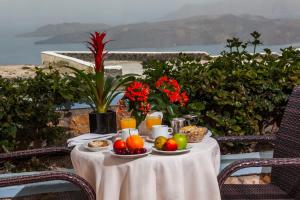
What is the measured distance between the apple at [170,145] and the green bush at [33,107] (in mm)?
1508

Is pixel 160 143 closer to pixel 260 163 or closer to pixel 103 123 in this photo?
pixel 260 163

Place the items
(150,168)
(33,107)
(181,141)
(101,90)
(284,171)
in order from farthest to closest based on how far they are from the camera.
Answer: (33,107) → (101,90) → (284,171) → (181,141) → (150,168)

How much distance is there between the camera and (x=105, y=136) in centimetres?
344

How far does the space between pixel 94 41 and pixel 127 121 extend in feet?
2.18

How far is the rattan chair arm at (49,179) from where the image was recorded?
9.30ft

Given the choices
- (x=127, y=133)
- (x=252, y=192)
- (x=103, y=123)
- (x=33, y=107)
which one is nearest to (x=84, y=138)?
(x=103, y=123)

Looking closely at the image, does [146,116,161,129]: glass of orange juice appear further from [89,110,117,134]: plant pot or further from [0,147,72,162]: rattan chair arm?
[0,147,72,162]: rattan chair arm

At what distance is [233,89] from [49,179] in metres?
2.35

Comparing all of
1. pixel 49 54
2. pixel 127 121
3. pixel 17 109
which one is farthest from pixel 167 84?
pixel 49 54

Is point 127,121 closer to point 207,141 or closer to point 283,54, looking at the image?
point 207,141

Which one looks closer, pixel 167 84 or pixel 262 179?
pixel 167 84

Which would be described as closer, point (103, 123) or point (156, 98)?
point (103, 123)

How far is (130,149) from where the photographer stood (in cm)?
292

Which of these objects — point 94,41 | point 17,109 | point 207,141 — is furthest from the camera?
point 17,109
